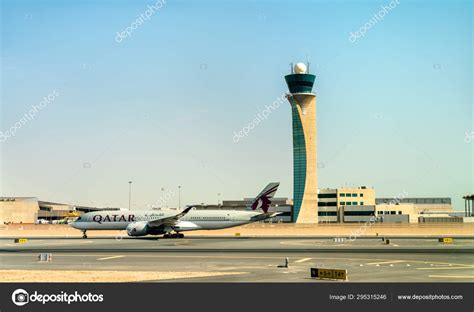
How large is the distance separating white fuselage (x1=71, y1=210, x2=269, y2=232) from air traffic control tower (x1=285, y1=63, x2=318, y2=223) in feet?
242

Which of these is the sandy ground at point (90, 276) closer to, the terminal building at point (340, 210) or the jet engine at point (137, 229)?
the jet engine at point (137, 229)

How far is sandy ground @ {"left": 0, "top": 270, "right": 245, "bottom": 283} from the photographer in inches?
1245

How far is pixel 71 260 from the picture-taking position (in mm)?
45812

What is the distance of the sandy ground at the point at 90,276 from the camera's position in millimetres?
31619

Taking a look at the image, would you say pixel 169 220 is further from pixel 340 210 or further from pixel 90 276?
pixel 340 210

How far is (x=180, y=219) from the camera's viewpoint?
8925 centimetres

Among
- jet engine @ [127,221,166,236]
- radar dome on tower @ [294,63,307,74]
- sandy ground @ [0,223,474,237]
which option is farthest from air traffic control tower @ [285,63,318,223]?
jet engine @ [127,221,166,236]

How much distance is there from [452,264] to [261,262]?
13.8 meters

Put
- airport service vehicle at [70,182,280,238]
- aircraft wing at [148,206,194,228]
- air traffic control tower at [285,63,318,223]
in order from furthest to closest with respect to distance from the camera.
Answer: air traffic control tower at [285,63,318,223] → airport service vehicle at [70,182,280,238] → aircraft wing at [148,206,194,228]

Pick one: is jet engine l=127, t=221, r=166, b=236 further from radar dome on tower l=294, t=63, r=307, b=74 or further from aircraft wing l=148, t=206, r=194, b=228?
radar dome on tower l=294, t=63, r=307, b=74

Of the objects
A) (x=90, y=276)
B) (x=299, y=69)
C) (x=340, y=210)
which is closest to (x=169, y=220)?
(x=90, y=276)

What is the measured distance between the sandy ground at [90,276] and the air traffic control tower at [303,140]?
129m

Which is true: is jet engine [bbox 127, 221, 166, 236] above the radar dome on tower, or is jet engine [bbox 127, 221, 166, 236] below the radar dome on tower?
below
